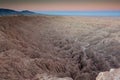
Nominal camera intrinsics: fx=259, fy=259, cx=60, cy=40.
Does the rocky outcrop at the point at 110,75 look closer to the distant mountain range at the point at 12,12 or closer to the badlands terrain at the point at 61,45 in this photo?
the badlands terrain at the point at 61,45

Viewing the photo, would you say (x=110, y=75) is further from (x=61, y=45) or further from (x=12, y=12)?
(x=12, y=12)

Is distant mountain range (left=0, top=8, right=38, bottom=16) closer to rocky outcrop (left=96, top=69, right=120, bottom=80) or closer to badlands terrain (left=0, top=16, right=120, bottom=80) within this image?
badlands terrain (left=0, top=16, right=120, bottom=80)

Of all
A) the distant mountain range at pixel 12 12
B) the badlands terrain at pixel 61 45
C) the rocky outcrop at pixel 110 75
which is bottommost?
the rocky outcrop at pixel 110 75

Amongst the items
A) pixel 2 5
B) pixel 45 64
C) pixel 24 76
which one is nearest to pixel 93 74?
pixel 45 64

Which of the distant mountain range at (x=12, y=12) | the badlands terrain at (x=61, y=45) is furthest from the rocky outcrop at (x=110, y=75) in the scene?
the distant mountain range at (x=12, y=12)

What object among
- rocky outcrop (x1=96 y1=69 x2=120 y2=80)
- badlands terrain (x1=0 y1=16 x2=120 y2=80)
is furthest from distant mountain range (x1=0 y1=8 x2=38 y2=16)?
rocky outcrop (x1=96 y1=69 x2=120 y2=80)

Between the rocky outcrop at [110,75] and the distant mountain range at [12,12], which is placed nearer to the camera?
the rocky outcrop at [110,75]
